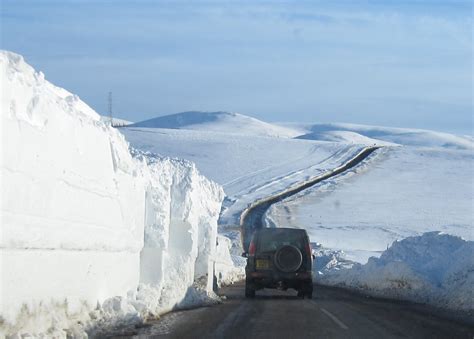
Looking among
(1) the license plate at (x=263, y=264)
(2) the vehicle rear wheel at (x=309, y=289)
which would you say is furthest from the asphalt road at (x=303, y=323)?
(1) the license plate at (x=263, y=264)

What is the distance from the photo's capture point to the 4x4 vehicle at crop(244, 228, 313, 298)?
22.2 metres

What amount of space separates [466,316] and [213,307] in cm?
497

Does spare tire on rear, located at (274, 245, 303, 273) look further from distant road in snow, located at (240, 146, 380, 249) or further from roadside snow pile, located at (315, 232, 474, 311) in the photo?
distant road in snow, located at (240, 146, 380, 249)

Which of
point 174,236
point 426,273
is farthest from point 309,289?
point 174,236

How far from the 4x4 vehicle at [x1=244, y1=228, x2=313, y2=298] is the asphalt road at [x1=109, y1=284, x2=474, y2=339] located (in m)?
3.26

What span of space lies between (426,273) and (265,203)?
176 feet

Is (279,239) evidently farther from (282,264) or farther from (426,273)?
(426,273)

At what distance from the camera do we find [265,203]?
257 feet

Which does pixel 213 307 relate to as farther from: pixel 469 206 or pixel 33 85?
pixel 469 206

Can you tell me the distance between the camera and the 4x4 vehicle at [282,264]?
22.2 metres

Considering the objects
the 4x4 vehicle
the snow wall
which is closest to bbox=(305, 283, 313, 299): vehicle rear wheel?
the 4x4 vehicle

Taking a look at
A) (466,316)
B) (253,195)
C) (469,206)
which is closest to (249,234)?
(253,195)

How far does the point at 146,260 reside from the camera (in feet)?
50.8

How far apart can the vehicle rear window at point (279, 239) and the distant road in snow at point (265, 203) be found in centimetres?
3822
